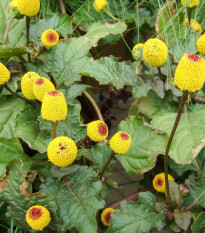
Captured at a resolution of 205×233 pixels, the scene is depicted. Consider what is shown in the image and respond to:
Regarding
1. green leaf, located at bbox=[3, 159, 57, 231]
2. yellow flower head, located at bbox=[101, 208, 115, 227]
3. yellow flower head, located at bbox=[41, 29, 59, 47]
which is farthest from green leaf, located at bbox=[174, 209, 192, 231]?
yellow flower head, located at bbox=[41, 29, 59, 47]

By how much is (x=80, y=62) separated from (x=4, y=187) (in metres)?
0.37

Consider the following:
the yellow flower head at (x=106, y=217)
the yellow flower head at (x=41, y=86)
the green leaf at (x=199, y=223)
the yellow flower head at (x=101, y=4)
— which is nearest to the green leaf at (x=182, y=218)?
the green leaf at (x=199, y=223)

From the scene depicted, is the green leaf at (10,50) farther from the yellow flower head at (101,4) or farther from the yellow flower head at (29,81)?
the yellow flower head at (101,4)

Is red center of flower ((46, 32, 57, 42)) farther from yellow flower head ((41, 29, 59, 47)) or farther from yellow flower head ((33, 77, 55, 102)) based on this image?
yellow flower head ((33, 77, 55, 102))

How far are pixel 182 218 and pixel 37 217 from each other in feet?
0.97

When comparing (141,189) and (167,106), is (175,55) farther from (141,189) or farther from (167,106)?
(141,189)

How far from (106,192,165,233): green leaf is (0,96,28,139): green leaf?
31cm

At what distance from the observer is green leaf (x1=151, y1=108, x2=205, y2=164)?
678 mm

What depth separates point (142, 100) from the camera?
82 centimetres

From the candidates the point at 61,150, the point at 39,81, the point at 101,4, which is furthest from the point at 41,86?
the point at 101,4

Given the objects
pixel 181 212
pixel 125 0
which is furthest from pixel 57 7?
pixel 181 212

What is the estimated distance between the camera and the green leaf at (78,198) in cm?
60

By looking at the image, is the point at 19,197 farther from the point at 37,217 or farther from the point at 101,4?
the point at 101,4

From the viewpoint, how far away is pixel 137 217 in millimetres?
663
